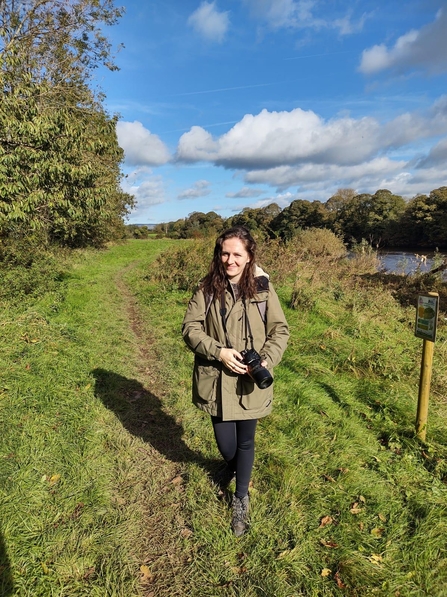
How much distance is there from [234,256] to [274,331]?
609mm

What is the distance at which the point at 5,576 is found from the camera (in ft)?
7.39

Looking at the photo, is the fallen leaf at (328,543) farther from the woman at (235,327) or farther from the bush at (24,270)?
the bush at (24,270)

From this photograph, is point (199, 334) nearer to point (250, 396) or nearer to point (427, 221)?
point (250, 396)

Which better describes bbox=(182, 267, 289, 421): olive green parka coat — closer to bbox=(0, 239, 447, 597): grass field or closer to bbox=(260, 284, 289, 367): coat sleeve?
bbox=(260, 284, 289, 367): coat sleeve

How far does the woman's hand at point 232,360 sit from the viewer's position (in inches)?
90.4

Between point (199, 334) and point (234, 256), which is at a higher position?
point (234, 256)

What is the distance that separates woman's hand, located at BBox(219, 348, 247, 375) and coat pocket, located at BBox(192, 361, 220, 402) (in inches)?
8.4

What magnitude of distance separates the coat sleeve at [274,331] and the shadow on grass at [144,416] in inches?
61.6

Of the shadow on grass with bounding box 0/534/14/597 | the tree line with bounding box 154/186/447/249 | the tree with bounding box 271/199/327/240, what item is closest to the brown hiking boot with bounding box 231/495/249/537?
the shadow on grass with bounding box 0/534/14/597

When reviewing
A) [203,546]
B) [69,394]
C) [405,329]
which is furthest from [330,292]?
[203,546]

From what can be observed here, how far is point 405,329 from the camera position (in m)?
7.40

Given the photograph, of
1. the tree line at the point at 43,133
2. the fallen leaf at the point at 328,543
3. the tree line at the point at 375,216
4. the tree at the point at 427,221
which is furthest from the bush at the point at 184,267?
the tree at the point at 427,221

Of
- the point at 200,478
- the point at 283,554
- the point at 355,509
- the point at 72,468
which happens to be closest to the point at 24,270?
the point at 72,468

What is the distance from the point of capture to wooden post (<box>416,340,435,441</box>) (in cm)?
345
